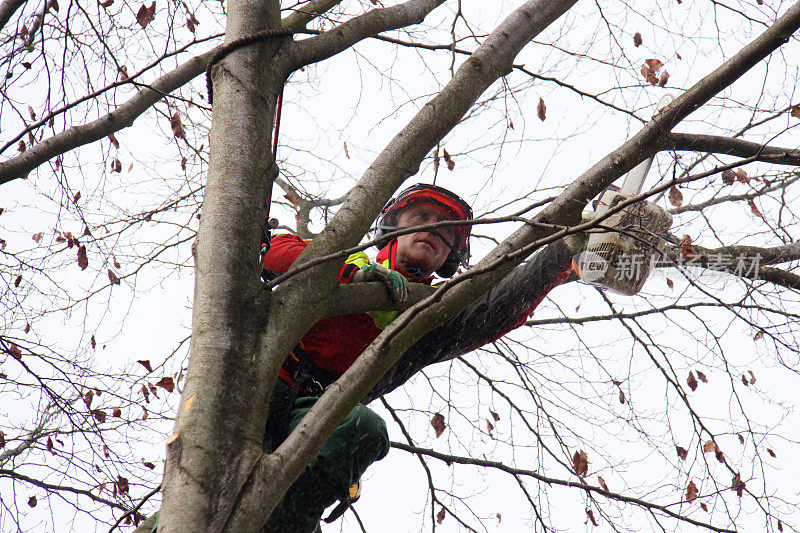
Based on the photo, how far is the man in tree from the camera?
7.49 feet

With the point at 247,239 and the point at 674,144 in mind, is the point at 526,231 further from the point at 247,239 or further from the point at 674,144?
the point at 247,239

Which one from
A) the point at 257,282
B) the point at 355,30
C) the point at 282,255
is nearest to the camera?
the point at 257,282

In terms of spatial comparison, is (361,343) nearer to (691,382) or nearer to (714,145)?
→ (714,145)

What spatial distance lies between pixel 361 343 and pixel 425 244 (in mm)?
599

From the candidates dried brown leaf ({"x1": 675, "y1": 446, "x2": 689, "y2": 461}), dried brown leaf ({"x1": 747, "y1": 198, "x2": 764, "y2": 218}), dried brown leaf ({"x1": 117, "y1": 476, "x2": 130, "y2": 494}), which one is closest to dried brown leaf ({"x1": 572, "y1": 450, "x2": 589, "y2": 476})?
dried brown leaf ({"x1": 675, "y1": 446, "x2": 689, "y2": 461})

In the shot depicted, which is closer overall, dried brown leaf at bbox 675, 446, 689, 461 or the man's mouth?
the man's mouth

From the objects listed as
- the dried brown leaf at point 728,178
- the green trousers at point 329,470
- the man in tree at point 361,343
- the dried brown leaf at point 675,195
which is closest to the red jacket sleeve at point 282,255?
the man in tree at point 361,343

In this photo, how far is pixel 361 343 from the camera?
2.61 meters

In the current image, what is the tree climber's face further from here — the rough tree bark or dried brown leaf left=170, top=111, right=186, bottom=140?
dried brown leaf left=170, top=111, right=186, bottom=140

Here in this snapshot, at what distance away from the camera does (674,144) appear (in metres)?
2.46

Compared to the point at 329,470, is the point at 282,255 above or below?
above

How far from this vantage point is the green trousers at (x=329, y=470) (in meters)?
2.24

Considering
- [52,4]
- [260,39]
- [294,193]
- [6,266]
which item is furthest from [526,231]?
[294,193]

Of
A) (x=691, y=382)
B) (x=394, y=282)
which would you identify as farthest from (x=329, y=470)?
(x=691, y=382)
